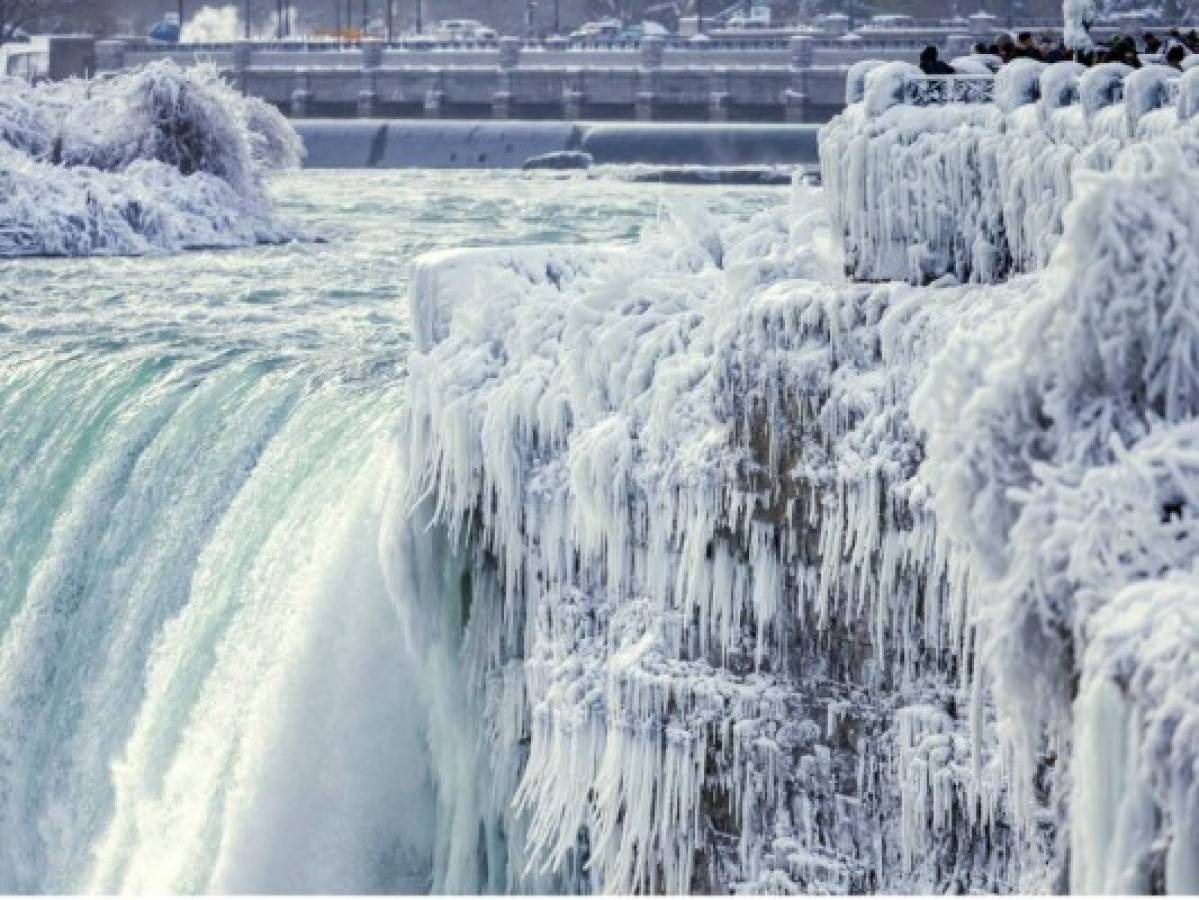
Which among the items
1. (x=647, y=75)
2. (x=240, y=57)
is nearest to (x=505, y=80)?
(x=647, y=75)

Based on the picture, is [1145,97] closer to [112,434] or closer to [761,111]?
[112,434]

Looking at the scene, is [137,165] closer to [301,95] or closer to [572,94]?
[572,94]

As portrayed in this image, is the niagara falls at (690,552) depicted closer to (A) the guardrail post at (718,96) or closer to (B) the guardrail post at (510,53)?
(A) the guardrail post at (718,96)

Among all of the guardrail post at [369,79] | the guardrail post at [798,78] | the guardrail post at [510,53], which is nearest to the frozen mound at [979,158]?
the guardrail post at [798,78]

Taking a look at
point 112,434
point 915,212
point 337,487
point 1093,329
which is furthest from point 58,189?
point 1093,329

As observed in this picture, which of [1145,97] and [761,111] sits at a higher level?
[1145,97]

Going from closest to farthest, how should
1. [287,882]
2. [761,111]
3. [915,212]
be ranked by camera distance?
1. [915,212]
2. [287,882]
3. [761,111]

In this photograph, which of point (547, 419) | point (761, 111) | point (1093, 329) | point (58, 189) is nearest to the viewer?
point (1093, 329)
